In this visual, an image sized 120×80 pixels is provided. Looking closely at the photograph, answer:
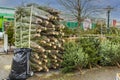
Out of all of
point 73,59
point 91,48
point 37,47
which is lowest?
point 73,59

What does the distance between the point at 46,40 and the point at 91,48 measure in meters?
1.88

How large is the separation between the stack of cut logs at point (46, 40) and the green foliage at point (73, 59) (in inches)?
10.9

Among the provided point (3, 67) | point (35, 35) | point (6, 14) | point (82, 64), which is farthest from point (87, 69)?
point (6, 14)

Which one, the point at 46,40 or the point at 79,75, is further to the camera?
the point at 46,40

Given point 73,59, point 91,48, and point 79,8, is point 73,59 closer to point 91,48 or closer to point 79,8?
point 91,48

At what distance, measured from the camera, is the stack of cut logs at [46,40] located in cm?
794

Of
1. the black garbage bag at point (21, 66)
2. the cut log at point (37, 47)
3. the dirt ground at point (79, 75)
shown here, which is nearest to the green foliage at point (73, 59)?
the dirt ground at point (79, 75)

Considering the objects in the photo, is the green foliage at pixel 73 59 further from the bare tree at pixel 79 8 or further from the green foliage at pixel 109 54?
the bare tree at pixel 79 8

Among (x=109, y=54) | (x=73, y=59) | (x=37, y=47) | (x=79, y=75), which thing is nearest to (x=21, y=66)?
(x=37, y=47)

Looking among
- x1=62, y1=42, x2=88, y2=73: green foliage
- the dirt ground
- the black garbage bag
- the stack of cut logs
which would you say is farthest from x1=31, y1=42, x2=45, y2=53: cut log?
x1=62, y1=42, x2=88, y2=73: green foliage

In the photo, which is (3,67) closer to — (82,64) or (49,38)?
(49,38)

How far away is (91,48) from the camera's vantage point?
8.86m


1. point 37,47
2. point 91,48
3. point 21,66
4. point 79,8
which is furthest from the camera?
point 79,8

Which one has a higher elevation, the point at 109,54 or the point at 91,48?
the point at 91,48
